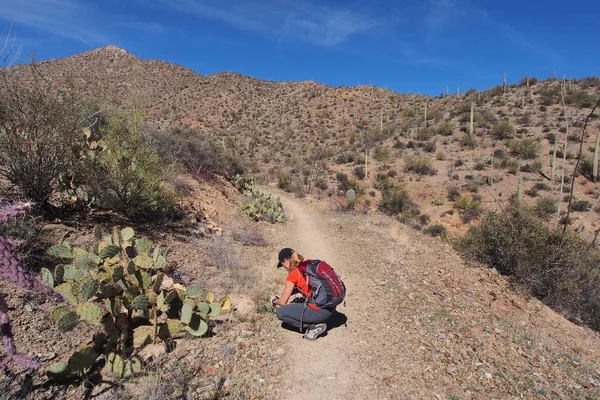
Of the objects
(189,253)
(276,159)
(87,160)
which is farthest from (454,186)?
(87,160)

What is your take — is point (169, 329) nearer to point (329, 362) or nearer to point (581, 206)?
point (329, 362)

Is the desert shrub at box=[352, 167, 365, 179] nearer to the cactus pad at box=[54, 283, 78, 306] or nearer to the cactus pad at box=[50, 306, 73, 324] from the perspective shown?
the cactus pad at box=[54, 283, 78, 306]

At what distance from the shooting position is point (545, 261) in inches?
287

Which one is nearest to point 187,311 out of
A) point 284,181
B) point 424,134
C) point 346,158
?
point 284,181

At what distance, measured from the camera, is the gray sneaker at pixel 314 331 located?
184 inches

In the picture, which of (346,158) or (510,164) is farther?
(346,158)

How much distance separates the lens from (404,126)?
34.0 metres

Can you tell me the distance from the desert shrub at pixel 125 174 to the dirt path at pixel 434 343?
3.11 metres

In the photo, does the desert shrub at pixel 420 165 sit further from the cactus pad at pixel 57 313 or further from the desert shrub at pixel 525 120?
the cactus pad at pixel 57 313

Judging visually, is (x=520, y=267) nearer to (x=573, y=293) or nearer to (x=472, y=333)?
(x=573, y=293)

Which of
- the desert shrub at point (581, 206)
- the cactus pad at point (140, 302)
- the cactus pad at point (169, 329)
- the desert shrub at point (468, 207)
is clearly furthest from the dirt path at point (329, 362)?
the desert shrub at point (581, 206)

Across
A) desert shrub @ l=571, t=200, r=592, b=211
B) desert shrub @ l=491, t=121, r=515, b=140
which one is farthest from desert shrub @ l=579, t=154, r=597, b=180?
desert shrub @ l=491, t=121, r=515, b=140

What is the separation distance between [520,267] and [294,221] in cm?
695

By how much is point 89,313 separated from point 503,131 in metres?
29.3
